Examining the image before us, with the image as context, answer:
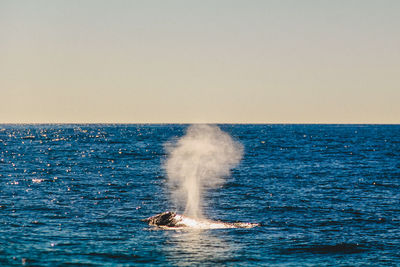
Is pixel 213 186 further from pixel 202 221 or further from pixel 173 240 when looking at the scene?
pixel 173 240

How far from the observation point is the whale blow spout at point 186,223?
34384mm

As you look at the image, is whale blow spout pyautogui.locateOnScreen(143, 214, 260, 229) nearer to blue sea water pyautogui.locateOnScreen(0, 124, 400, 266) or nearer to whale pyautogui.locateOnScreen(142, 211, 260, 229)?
whale pyautogui.locateOnScreen(142, 211, 260, 229)

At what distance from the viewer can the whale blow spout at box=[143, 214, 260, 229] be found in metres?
34.4

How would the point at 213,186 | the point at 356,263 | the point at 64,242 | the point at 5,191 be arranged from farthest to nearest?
1. the point at 213,186
2. the point at 5,191
3. the point at 64,242
4. the point at 356,263

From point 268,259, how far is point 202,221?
31.7ft

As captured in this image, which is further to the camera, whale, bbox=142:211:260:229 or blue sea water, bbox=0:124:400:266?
whale, bbox=142:211:260:229

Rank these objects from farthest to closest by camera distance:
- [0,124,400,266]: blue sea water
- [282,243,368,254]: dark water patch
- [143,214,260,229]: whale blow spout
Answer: [143,214,260,229]: whale blow spout, [282,243,368,254]: dark water patch, [0,124,400,266]: blue sea water

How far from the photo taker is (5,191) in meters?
52.7

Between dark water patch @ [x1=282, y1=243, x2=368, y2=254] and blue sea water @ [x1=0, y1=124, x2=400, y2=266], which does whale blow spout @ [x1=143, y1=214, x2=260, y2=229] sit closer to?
blue sea water @ [x1=0, y1=124, x2=400, y2=266]

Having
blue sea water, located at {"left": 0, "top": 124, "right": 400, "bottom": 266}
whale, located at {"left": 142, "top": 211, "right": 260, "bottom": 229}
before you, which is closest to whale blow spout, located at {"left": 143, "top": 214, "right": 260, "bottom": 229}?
whale, located at {"left": 142, "top": 211, "right": 260, "bottom": 229}

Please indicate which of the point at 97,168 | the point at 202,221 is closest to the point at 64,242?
the point at 202,221

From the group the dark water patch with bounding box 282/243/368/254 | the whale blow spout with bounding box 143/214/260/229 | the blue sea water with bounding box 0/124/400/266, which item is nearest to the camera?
the blue sea water with bounding box 0/124/400/266

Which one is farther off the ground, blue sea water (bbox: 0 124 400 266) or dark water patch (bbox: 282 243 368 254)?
blue sea water (bbox: 0 124 400 266)

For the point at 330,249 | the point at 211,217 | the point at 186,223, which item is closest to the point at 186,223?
the point at 186,223
